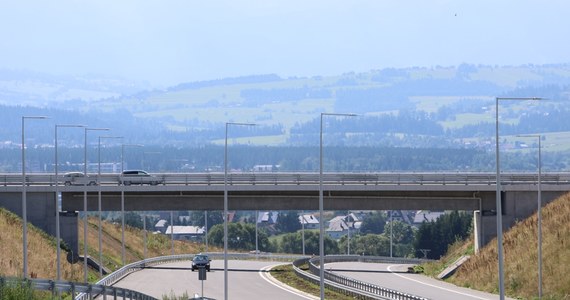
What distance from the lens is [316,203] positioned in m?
90.8

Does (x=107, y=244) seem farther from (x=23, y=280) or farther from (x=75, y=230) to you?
(x=23, y=280)

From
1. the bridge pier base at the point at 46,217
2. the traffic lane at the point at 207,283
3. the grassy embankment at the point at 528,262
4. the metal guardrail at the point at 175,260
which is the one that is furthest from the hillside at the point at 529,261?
the bridge pier base at the point at 46,217

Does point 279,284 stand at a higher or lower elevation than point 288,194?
lower

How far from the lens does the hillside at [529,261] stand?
65688 mm

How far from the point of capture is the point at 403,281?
79312 millimetres

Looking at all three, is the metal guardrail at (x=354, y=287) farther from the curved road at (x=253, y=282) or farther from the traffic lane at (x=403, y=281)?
the traffic lane at (x=403, y=281)

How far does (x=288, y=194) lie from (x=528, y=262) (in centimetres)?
2391

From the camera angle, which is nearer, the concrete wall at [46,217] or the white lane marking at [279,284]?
the white lane marking at [279,284]

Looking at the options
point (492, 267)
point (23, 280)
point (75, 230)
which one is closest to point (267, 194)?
point (75, 230)

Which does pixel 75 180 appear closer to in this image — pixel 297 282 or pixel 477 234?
pixel 297 282

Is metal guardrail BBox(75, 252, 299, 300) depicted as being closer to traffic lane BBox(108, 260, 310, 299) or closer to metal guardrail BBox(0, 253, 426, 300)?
metal guardrail BBox(0, 253, 426, 300)

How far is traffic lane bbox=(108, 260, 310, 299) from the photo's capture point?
2650 inches

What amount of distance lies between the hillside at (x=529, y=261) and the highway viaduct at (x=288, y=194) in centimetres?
647

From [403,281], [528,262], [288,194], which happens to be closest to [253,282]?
[403,281]
